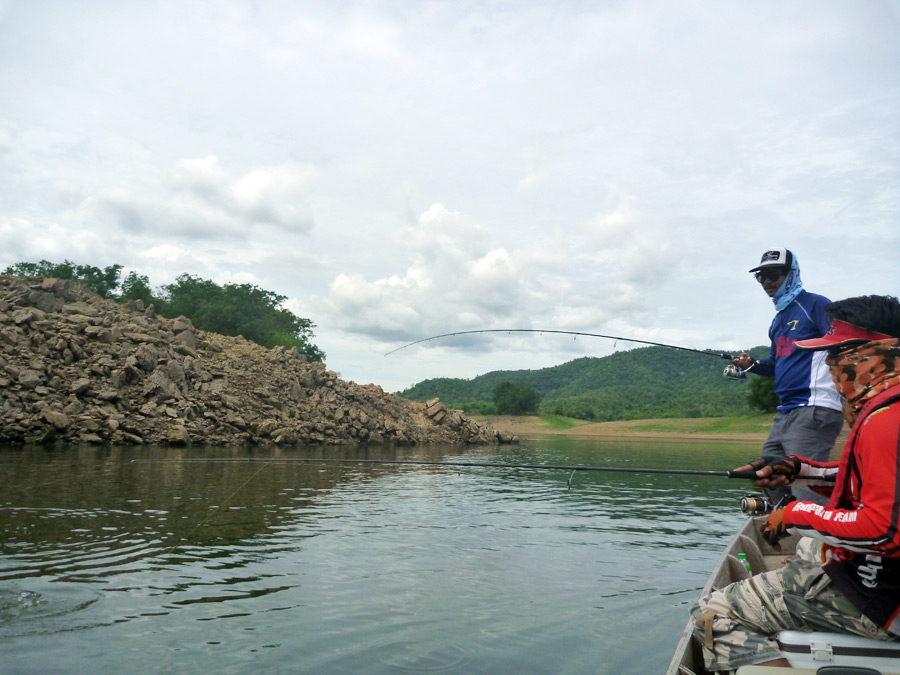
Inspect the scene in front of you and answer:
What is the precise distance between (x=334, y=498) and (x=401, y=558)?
6.40 m

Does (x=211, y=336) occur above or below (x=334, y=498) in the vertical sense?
above

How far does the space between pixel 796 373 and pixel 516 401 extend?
307ft

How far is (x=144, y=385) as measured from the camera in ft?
101

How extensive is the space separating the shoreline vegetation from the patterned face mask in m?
57.5

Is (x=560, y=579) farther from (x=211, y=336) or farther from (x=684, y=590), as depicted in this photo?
(x=211, y=336)

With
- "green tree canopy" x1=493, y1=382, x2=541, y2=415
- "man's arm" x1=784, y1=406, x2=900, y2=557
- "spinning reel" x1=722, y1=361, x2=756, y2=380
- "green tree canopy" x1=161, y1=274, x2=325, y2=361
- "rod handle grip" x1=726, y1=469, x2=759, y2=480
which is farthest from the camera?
"green tree canopy" x1=493, y1=382, x2=541, y2=415

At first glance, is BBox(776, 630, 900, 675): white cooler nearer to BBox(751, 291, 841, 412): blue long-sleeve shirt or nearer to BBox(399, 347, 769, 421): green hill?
BBox(751, 291, 841, 412): blue long-sleeve shirt

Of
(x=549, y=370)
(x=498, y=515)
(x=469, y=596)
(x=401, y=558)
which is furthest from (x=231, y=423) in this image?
(x=549, y=370)

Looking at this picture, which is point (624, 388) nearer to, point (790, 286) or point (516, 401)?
point (516, 401)

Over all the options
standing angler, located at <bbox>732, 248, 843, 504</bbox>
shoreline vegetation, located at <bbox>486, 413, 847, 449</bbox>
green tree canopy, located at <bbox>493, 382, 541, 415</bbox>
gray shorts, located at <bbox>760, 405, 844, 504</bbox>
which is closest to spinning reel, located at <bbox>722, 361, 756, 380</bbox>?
standing angler, located at <bbox>732, 248, 843, 504</bbox>

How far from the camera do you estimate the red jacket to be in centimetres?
272

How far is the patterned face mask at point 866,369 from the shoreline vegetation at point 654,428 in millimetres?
57461

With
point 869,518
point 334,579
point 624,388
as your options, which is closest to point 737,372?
point 869,518

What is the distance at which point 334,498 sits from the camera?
49.5 feet
